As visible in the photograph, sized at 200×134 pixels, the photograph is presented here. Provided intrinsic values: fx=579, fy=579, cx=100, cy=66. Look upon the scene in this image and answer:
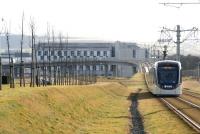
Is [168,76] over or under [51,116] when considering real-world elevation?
under

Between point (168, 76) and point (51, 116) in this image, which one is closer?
point (51, 116)

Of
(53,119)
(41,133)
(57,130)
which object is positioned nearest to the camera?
(41,133)

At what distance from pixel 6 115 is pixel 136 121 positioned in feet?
50.8

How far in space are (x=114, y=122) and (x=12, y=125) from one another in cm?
1416

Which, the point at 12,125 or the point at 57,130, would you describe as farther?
the point at 57,130

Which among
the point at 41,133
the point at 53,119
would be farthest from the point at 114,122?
the point at 41,133

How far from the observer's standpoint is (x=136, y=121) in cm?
3819

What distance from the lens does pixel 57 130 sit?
27.4 metres

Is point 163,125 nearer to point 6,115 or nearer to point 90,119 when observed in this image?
point 90,119

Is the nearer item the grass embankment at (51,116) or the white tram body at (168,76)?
the grass embankment at (51,116)

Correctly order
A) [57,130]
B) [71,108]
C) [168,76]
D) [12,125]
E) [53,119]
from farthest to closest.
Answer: [168,76], [71,108], [53,119], [57,130], [12,125]

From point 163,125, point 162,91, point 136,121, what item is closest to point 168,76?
point 162,91

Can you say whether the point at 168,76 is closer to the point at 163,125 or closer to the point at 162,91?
the point at 162,91

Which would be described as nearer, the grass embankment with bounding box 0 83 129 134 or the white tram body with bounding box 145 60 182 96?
the grass embankment with bounding box 0 83 129 134
